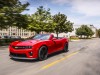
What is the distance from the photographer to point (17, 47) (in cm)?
905

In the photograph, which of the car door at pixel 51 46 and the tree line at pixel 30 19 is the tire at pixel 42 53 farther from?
the tree line at pixel 30 19

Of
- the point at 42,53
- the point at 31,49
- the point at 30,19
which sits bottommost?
the point at 42,53

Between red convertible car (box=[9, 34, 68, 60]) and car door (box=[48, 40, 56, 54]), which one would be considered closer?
red convertible car (box=[9, 34, 68, 60])

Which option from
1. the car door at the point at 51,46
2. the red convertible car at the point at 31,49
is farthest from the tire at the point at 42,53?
the car door at the point at 51,46

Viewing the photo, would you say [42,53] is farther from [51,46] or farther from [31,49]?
[51,46]

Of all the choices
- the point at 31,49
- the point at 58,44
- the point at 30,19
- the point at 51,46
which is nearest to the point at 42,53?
the point at 31,49

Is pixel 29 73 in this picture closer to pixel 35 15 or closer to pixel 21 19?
pixel 21 19

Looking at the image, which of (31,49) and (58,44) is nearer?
(31,49)

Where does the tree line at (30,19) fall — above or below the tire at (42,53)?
above

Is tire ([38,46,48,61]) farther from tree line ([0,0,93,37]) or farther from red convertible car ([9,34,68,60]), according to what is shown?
tree line ([0,0,93,37])

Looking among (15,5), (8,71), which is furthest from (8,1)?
(8,71)

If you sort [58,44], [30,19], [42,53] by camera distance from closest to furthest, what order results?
[42,53]
[58,44]
[30,19]

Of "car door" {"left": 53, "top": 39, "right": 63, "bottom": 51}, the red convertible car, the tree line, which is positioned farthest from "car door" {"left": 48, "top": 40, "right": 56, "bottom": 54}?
the tree line

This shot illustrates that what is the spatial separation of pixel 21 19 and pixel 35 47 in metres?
18.1
